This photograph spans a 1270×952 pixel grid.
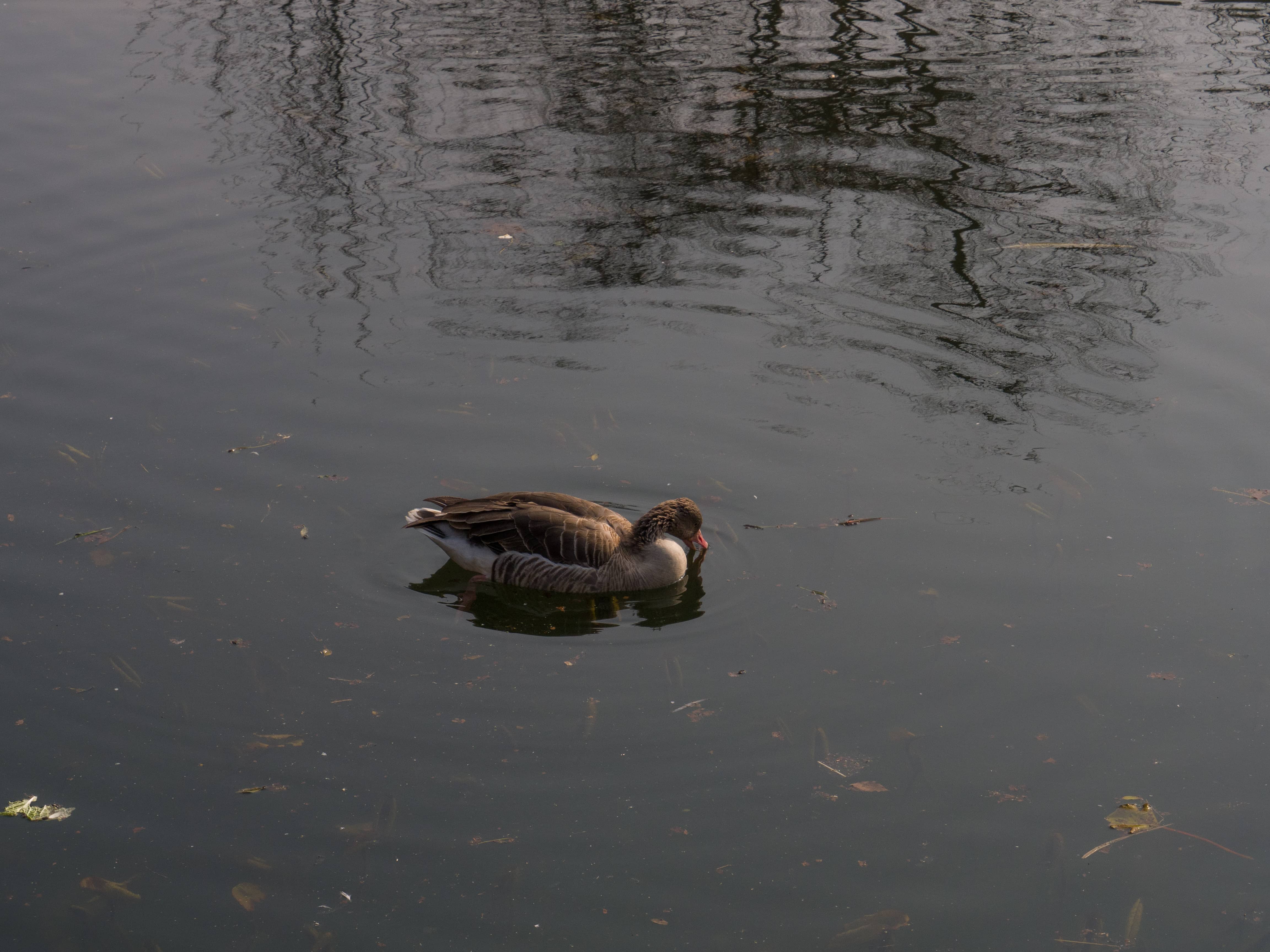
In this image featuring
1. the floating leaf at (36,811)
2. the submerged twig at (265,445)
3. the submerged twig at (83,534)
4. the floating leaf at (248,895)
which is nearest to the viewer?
the floating leaf at (248,895)

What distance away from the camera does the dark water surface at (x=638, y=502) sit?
5727 millimetres

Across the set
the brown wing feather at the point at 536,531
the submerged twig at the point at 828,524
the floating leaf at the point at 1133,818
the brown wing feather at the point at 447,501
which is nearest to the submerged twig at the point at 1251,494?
the submerged twig at the point at 828,524

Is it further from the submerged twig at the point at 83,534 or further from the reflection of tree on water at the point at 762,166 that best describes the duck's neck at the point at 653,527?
the submerged twig at the point at 83,534

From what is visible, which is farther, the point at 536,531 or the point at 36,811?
the point at 536,531

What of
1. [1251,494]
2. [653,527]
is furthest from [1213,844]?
[653,527]

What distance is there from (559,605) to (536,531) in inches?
20.5

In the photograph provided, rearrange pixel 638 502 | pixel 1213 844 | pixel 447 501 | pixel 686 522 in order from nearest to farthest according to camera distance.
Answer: pixel 1213 844 < pixel 686 522 < pixel 447 501 < pixel 638 502

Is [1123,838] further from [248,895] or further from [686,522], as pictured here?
[248,895]

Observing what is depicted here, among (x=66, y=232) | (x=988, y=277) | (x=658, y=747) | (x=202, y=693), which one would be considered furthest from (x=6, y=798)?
(x=988, y=277)

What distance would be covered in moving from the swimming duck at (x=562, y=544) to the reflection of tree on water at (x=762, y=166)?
9.58 feet

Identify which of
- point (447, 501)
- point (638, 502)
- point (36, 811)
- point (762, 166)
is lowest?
point (36, 811)

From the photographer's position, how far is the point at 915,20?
1978 cm

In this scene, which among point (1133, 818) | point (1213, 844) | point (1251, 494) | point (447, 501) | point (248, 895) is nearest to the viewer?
point (248, 895)

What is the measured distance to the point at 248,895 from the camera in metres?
5.52
